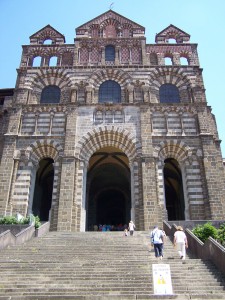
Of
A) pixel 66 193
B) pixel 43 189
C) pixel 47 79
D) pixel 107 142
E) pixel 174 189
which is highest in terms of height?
pixel 47 79

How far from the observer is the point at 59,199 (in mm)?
19250

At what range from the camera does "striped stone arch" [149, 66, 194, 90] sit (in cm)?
2494

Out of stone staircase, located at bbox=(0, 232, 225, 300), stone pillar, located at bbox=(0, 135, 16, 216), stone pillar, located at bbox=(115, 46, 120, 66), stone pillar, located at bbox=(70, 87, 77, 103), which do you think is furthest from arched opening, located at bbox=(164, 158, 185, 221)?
stone pillar, located at bbox=(0, 135, 16, 216)

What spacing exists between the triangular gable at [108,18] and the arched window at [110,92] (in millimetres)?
6941

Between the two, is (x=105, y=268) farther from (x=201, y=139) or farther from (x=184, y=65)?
(x=184, y=65)

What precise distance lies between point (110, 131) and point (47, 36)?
13082 mm

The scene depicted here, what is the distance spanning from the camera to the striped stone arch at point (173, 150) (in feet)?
69.7

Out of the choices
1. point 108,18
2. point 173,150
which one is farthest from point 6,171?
point 108,18

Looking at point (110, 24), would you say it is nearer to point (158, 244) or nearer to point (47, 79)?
point (47, 79)

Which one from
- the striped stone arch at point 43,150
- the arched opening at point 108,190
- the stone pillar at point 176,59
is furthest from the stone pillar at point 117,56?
the striped stone arch at point 43,150

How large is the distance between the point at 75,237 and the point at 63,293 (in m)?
6.86

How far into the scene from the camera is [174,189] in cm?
2761

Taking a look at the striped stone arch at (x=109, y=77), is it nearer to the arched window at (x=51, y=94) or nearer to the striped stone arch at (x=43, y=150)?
the arched window at (x=51, y=94)

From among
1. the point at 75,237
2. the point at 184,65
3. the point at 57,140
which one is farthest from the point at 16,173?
the point at 184,65
